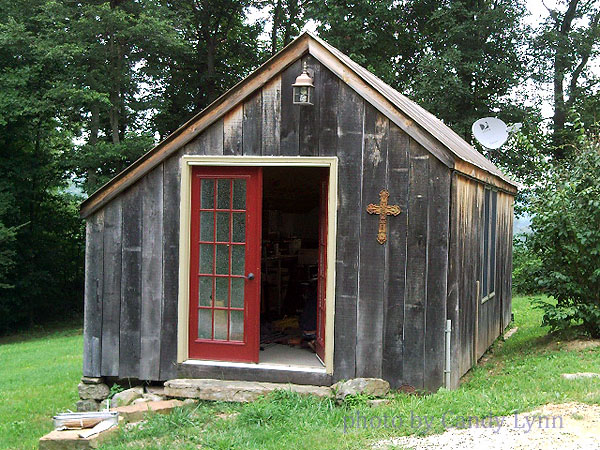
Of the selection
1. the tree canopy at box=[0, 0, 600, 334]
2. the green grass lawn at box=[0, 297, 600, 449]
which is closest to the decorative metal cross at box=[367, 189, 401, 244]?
the green grass lawn at box=[0, 297, 600, 449]

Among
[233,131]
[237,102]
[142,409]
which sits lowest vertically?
[142,409]

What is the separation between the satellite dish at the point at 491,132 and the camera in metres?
13.1

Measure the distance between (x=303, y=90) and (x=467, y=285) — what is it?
2.90 m

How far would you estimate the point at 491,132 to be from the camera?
521 inches

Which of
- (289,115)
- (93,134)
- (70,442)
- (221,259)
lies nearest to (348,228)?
(289,115)

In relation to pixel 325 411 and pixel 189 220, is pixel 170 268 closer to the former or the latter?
pixel 189 220

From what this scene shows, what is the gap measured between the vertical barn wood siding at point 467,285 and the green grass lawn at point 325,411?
351mm

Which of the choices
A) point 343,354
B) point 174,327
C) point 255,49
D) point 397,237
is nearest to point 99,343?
point 174,327

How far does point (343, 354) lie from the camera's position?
6.86 meters

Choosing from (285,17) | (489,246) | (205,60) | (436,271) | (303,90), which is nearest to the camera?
(436,271)

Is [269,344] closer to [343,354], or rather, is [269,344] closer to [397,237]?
[343,354]

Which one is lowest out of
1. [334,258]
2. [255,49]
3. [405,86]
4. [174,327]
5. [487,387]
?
[487,387]

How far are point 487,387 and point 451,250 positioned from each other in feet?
5.12

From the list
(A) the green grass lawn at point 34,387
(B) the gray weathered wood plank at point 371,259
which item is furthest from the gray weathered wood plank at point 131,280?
(B) the gray weathered wood plank at point 371,259
